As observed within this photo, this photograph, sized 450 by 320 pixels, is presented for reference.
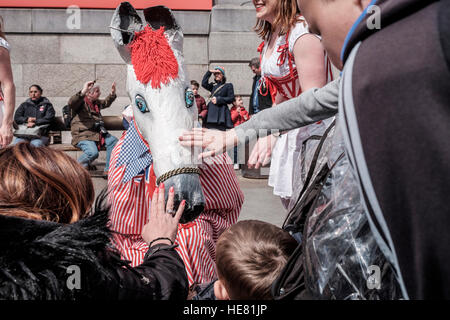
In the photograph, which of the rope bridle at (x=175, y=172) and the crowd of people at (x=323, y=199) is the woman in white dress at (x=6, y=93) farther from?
the rope bridle at (x=175, y=172)

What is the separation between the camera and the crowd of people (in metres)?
0.62

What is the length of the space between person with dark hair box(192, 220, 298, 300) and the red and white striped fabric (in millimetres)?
504

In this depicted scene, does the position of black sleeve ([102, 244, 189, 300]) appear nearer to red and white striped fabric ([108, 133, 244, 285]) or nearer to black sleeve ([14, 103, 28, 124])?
red and white striped fabric ([108, 133, 244, 285])

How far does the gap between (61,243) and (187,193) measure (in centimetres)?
69

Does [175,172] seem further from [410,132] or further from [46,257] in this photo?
[410,132]

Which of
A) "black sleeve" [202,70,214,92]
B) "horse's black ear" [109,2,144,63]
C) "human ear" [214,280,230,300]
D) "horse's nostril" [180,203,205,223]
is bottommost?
"human ear" [214,280,230,300]

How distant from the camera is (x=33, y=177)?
4.16ft

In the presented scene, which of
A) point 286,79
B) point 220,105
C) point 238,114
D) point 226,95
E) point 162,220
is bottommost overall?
point 162,220

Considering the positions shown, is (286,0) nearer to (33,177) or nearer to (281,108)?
(281,108)

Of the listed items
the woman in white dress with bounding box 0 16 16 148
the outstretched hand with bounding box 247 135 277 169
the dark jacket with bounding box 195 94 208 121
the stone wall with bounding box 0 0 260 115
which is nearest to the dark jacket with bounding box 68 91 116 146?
the dark jacket with bounding box 195 94 208 121

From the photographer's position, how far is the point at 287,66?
2.17m

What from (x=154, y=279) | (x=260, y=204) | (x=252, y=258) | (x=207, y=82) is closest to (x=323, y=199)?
(x=252, y=258)

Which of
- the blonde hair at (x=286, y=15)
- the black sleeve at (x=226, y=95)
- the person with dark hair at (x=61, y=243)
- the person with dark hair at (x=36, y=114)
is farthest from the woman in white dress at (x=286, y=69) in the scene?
the person with dark hair at (x=36, y=114)
